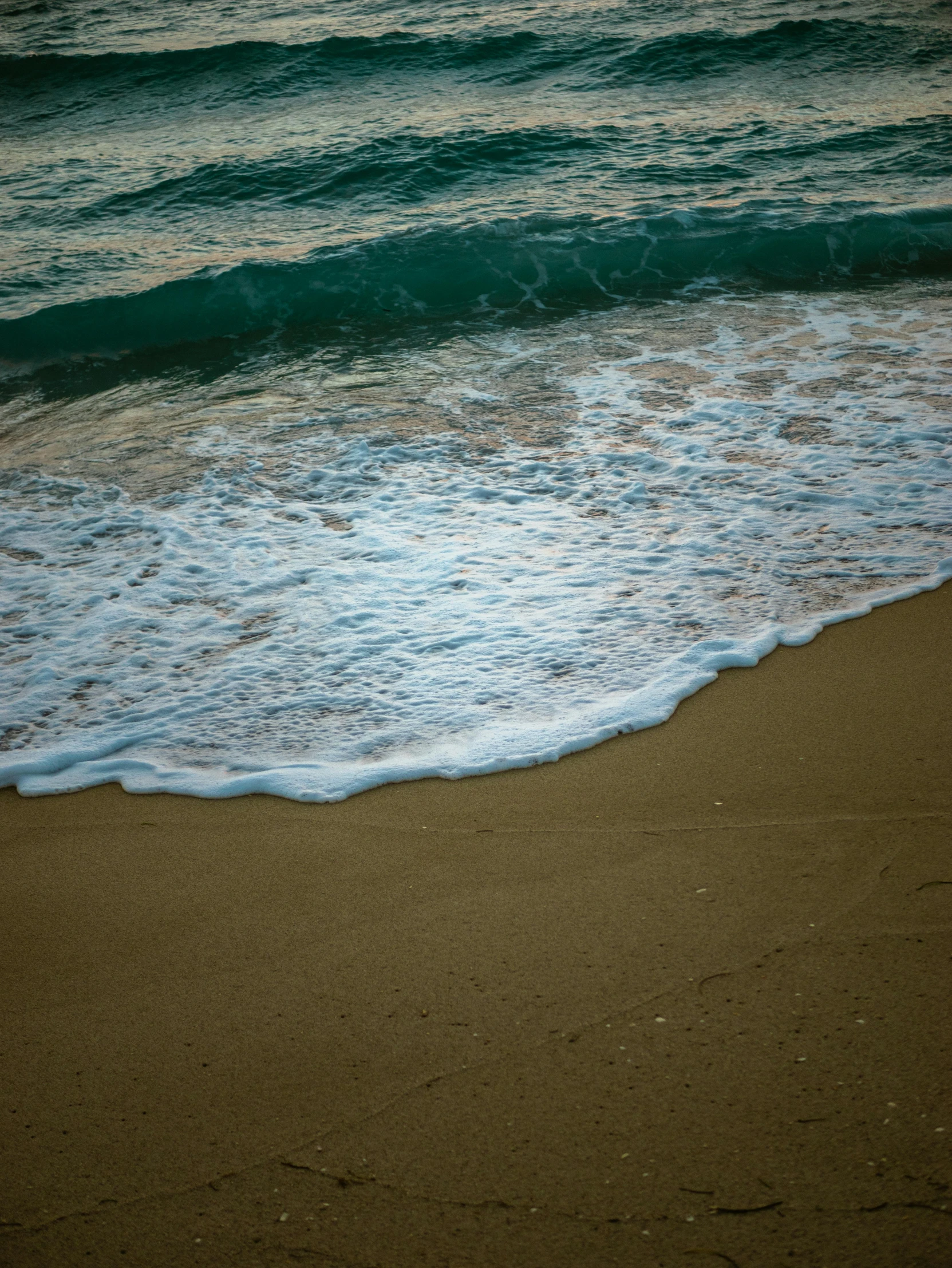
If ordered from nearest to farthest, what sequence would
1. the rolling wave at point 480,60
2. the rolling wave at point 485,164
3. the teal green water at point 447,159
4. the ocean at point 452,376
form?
the ocean at point 452,376, the teal green water at point 447,159, the rolling wave at point 485,164, the rolling wave at point 480,60

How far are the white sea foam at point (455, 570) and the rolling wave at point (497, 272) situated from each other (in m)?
2.67

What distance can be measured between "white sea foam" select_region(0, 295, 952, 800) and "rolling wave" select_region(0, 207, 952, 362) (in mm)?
2667

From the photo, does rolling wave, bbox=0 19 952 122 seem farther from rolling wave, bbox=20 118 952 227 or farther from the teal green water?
rolling wave, bbox=20 118 952 227

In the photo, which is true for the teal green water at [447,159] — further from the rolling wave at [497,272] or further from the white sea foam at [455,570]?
the white sea foam at [455,570]

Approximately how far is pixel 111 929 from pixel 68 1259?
2.75 feet

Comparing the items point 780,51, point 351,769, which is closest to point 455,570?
point 351,769

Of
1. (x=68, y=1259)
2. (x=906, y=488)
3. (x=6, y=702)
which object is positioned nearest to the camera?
(x=68, y=1259)

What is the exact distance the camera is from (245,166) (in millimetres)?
11664

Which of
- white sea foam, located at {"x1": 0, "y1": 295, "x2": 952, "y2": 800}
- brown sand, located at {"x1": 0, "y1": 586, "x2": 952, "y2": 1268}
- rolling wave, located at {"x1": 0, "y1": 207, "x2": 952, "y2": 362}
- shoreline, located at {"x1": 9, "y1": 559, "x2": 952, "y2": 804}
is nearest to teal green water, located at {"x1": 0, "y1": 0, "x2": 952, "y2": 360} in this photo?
rolling wave, located at {"x1": 0, "y1": 207, "x2": 952, "y2": 362}

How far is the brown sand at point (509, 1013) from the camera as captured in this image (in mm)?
1633

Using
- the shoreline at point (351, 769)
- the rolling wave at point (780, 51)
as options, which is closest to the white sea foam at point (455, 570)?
the shoreline at point (351, 769)

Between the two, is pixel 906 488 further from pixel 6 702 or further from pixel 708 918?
pixel 6 702

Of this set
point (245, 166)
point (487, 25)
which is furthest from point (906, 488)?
point (487, 25)

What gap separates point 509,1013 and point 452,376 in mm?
5441
